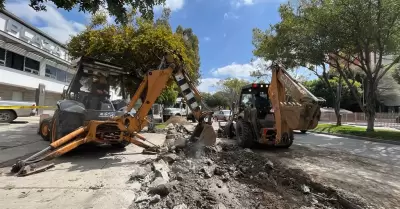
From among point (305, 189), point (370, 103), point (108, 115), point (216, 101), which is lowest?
point (305, 189)

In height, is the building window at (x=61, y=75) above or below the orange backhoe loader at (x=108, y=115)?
above

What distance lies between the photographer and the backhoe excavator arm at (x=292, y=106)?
746 centimetres

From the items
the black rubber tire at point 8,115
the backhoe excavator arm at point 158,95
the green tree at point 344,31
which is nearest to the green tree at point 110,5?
the backhoe excavator arm at point 158,95

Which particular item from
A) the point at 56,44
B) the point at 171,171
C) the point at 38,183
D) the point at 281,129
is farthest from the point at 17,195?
the point at 56,44

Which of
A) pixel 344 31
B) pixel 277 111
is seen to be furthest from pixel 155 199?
pixel 344 31

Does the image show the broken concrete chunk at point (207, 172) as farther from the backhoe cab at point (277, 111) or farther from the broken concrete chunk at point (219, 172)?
A: the backhoe cab at point (277, 111)

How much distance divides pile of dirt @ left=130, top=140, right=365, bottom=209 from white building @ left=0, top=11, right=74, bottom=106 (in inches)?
807

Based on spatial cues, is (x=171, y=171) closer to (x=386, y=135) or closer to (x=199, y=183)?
(x=199, y=183)

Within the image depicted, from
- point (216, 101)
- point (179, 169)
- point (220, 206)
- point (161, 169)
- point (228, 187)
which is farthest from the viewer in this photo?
point (216, 101)

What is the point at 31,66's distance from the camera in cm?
2984

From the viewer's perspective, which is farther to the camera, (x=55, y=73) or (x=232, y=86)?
(x=232, y=86)

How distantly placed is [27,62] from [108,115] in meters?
26.4

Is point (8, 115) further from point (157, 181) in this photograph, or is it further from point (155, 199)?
point (155, 199)

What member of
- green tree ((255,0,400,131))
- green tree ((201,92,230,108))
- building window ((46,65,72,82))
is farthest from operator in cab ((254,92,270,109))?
green tree ((201,92,230,108))
